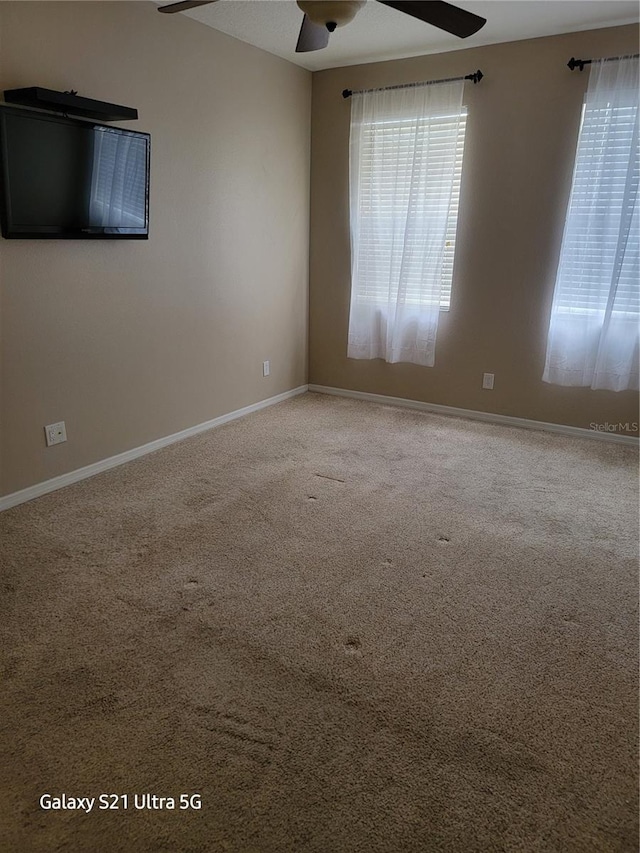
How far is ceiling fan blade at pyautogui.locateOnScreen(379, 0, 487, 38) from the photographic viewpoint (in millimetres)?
1913

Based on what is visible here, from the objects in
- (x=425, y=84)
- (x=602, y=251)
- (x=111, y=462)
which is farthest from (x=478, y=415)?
(x=111, y=462)

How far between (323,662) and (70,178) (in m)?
2.52

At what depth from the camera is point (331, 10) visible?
1901mm

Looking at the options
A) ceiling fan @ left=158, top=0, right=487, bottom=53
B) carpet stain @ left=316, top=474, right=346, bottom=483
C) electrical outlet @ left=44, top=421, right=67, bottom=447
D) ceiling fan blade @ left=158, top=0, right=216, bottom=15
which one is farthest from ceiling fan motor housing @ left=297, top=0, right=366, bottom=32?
electrical outlet @ left=44, top=421, right=67, bottom=447

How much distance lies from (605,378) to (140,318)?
3064 millimetres

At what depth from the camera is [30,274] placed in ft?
9.37

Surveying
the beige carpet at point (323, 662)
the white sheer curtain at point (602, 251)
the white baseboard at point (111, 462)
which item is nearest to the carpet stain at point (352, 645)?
the beige carpet at point (323, 662)

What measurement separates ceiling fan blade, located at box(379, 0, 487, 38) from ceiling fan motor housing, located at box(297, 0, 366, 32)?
0.32 ft

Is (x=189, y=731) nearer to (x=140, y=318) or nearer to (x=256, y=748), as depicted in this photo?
(x=256, y=748)

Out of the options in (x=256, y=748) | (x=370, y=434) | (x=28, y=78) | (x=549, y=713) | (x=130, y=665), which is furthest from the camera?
(x=370, y=434)

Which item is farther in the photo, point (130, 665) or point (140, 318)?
point (140, 318)

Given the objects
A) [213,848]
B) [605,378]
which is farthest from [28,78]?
[605,378]

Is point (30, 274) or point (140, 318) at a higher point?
point (30, 274)

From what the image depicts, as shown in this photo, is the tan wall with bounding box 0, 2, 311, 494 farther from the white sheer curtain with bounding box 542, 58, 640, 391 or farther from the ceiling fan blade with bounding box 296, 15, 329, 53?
the white sheer curtain with bounding box 542, 58, 640, 391
